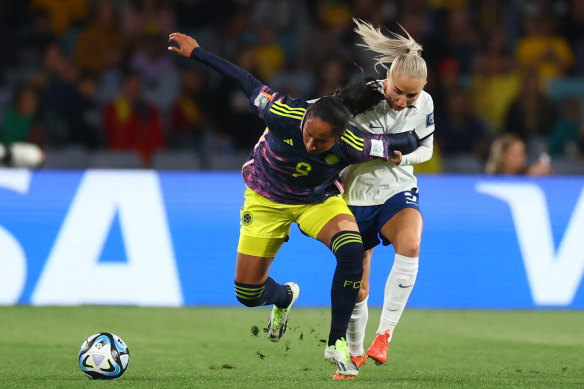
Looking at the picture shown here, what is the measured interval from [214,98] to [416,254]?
6.45 meters

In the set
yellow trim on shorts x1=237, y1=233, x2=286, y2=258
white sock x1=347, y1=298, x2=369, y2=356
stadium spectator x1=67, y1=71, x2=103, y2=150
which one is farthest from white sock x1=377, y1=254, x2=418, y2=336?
stadium spectator x1=67, y1=71, x2=103, y2=150

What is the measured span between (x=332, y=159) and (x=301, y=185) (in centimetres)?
29

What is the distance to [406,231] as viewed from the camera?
6.55 m

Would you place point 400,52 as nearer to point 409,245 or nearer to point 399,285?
point 409,245

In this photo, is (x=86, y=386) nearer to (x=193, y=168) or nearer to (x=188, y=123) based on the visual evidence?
(x=193, y=168)

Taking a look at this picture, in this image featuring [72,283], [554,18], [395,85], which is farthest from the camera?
[554,18]

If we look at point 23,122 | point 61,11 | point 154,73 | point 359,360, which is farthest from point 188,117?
point 359,360

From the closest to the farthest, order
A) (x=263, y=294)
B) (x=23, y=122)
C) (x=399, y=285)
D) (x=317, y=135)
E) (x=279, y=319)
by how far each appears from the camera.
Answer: (x=317, y=135) → (x=399, y=285) → (x=263, y=294) → (x=279, y=319) → (x=23, y=122)

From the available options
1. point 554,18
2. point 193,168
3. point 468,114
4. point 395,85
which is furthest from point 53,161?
point 554,18

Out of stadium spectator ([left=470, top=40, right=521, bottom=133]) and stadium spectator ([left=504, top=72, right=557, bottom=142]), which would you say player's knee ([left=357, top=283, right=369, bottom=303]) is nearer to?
stadium spectator ([left=504, top=72, right=557, bottom=142])

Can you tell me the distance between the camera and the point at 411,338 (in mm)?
8492

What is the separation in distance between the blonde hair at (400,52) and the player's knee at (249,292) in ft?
5.38

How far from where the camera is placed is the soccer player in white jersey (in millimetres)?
6469

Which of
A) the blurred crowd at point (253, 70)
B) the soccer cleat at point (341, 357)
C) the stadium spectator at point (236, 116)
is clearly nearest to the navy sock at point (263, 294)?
the soccer cleat at point (341, 357)
